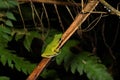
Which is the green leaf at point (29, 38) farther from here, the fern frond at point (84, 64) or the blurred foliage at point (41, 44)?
the fern frond at point (84, 64)

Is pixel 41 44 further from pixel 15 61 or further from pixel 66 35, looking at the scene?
pixel 66 35

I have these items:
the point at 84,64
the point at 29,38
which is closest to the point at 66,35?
the point at 84,64

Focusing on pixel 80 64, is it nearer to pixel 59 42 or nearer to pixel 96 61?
pixel 96 61

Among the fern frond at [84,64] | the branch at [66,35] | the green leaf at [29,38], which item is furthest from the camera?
the green leaf at [29,38]

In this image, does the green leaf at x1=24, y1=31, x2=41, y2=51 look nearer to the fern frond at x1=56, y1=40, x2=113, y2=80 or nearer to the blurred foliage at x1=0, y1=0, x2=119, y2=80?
the blurred foliage at x1=0, y1=0, x2=119, y2=80

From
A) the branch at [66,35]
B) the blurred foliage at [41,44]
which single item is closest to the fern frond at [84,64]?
the blurred foliage at [41,44]

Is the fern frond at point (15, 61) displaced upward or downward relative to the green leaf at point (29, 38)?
downward

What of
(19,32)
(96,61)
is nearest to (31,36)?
(19,32)

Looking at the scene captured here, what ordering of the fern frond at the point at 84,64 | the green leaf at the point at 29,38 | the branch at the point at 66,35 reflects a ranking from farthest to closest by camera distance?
the green leaf at the point at 29,38
the fern frond at the point at 84,64
the branch at the point at 66,35
